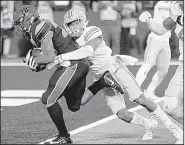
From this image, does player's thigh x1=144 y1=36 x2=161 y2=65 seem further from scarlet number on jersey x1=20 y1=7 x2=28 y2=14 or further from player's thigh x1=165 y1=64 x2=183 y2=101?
scarlet number on jersey x1=20 y1=7 x2=28 y2=14

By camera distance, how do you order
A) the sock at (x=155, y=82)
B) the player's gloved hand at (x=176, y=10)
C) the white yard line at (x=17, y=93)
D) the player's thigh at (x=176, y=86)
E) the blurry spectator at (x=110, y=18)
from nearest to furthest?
the player's gloved hand at (x=176, y=10)
the player's thigh at (x=176, y=86)
the blurry spectator at (x=110, y=18)
the sock at (x=155, y=82)
the white yard line at (x=17, y=93)

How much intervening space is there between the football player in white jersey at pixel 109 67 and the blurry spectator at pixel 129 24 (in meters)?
0.16

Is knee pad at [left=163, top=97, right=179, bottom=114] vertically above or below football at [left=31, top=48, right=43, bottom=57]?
below

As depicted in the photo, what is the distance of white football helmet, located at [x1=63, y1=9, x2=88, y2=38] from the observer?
1.79 meters

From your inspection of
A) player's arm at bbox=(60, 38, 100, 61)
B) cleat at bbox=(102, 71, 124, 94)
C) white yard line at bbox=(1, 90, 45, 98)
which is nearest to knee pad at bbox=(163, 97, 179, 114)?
cleat at bbox=(102, 71, 124, 94)

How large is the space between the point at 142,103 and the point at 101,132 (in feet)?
4.87

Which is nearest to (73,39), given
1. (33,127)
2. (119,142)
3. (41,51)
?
(41,51)

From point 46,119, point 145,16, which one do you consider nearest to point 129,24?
point 145,16

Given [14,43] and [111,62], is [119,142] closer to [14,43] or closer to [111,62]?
[14,43]

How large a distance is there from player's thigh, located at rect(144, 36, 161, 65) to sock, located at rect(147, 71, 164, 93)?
7cm

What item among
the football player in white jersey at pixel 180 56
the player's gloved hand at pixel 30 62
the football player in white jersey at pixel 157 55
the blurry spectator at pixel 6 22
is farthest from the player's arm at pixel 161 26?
the blurry spectator at pixel 6 22

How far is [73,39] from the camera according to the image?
184 centimetres

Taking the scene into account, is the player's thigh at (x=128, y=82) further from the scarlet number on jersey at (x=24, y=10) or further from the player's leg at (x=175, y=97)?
the scarlet number on jersey at (x=24, y=10)

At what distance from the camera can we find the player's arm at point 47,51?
70.9 inches
